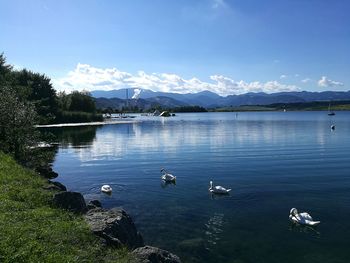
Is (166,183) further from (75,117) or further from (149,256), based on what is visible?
(75,117)

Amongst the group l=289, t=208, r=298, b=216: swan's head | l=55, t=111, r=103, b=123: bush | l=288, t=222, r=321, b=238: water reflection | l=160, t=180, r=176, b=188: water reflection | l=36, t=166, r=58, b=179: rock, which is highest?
l=55, t=111, r=103, b=123: bush

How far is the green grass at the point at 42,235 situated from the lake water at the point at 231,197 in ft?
16.8

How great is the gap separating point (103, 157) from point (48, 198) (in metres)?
32.6

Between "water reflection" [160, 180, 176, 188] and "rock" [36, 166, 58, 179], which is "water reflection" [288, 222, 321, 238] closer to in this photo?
"water reflection" [160, 180, 176, 188]

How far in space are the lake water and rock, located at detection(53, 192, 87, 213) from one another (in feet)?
12.2

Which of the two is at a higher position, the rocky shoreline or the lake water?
the rocky shoreline

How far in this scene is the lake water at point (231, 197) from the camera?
679 inches

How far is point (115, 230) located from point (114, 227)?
0.11 metres

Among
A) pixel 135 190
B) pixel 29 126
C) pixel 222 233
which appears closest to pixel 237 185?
pixel 135 190

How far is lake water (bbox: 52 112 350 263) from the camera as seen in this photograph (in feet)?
56.6

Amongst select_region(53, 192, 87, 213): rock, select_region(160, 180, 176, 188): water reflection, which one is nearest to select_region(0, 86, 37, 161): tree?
select_region(160, 180, 176, 188): water reflection

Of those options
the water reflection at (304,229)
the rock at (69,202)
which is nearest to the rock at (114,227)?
the rock at (69,202)

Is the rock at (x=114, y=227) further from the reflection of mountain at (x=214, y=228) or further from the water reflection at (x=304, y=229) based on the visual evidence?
the water reflection at (x=304, y=229)

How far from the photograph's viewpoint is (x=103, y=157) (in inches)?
1900
